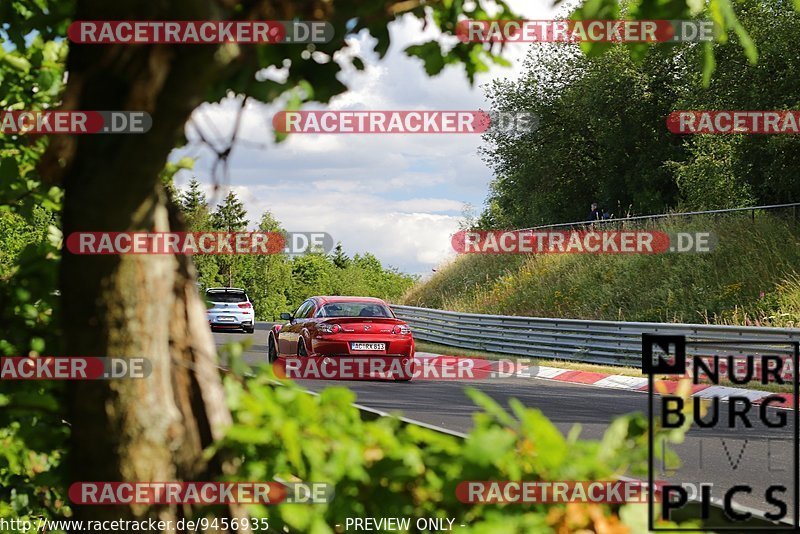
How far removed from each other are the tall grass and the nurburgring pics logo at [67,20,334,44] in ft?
Result: 60.0

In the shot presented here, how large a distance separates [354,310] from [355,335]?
1.01 m

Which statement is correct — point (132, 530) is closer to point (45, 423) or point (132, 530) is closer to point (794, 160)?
point (45, 423)

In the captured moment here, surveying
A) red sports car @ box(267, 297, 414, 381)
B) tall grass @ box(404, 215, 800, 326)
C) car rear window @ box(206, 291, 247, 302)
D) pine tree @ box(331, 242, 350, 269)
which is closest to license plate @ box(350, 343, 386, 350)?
red sports car @ box(267, 297, 414, 381)

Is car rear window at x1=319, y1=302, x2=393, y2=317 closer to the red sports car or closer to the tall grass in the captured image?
the red sports car

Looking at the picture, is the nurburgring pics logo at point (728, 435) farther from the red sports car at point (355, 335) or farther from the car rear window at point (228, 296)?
the car rear window at point (228, 296)

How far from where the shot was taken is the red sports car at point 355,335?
57.0ft

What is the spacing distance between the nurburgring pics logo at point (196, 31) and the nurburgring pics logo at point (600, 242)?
24493 mm

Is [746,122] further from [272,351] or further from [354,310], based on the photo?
[272,351]

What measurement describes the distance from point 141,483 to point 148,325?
47 centimetres

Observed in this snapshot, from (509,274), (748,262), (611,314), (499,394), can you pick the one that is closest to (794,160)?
(748,262)

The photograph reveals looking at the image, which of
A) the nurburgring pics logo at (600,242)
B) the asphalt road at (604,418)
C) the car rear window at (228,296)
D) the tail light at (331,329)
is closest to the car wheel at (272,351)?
the asphalt road at (604,418)

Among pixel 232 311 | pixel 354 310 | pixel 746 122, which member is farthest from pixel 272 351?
pixel 232 311

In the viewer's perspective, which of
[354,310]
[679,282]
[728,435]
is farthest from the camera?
[679,282]

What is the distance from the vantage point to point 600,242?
3002 cm
